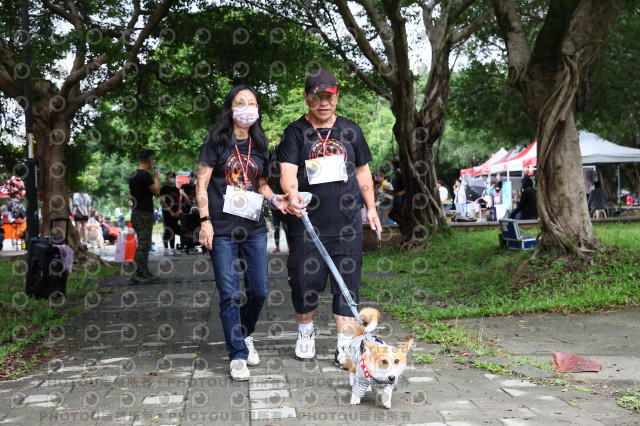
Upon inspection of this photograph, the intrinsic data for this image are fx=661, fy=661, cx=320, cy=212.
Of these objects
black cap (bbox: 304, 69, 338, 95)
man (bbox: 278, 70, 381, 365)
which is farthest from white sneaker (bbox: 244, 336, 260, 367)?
black cap (bbox: 304, 69, 338, 95)

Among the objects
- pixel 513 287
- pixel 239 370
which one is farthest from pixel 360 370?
pixel 513 287

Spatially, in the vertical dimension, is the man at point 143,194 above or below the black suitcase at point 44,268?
above

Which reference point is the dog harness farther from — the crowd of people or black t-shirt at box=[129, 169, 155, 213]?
black t-shirt at box=[129, 169, 155, 213]

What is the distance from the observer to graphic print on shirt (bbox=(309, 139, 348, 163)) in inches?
191

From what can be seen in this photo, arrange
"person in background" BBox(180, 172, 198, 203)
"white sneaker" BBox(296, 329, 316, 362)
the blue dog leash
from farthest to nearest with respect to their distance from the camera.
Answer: "person in background" BBox(180, 172, 198, 203) < "white sneaker" BBox(296, 329, 316, 362) < the blue dog leash

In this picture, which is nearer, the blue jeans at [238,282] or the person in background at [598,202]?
the blue jeans at [238,282]

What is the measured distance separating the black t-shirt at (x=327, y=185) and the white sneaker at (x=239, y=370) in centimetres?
99

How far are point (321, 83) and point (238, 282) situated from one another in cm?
155

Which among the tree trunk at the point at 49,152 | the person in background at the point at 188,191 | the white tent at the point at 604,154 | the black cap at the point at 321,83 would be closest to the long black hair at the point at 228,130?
the black cap at the point at 321,83

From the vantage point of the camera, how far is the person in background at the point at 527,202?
15641mm

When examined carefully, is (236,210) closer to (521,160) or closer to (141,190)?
(141,190)

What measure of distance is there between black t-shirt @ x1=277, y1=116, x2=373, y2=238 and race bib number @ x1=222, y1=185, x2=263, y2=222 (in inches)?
10.4

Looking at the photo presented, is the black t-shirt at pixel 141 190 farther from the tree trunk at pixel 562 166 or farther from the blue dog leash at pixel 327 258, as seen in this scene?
the blue dog leash at pixel 327 258

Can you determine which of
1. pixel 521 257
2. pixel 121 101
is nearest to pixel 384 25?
pixel 521 257
